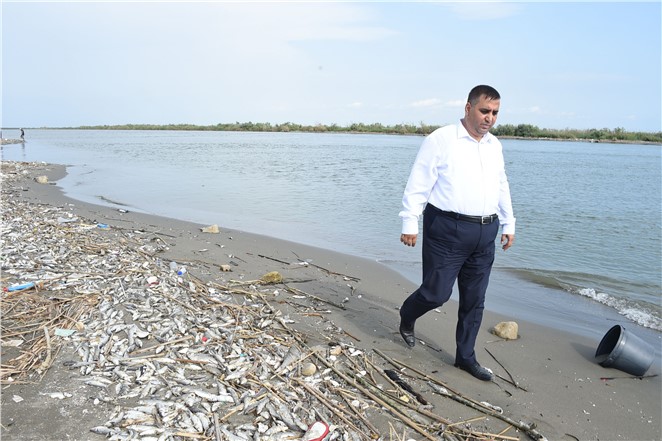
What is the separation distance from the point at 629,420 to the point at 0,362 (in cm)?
493

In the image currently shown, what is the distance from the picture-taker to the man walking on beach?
379cm

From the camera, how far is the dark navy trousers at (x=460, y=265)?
12.6 feet

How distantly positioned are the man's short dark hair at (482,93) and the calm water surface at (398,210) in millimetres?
→ 4002

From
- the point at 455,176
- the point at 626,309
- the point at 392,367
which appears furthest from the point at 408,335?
the point at 626,309

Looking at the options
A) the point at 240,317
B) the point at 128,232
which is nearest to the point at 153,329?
the point at 240,317

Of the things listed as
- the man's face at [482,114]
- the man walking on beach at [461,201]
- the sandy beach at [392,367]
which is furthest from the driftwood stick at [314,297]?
the man's face at [482,114]

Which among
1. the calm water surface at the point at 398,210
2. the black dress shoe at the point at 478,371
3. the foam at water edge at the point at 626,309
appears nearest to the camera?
the black dress shoe at the point at 478,371

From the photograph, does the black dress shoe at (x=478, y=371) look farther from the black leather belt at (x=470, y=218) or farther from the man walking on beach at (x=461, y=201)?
the black leather belt at (x=470, y=218)

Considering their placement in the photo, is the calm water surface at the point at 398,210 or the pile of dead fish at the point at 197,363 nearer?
the pile of dead fish at the point at 197,363

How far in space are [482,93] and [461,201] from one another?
0.89 m

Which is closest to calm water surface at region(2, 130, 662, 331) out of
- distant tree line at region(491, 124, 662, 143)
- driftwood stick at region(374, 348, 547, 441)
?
driftwood stick at region(374, 348, 547, 441)

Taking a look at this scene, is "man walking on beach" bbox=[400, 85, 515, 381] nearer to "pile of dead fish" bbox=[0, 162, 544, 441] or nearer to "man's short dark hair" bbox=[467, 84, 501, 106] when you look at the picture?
"man's short dark hair" bbox=[467, 84, 501, 106]

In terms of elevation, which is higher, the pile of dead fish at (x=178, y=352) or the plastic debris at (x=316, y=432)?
the pile of dead fish at (x=178, y=352)

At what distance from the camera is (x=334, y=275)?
22.8 ft
